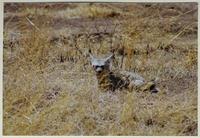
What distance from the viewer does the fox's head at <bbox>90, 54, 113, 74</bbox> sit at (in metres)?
1.95

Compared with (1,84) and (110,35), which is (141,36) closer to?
(110,35)

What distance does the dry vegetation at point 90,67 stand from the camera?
191 cm

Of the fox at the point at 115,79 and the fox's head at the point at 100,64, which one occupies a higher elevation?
the fox's head at the point at 100,64

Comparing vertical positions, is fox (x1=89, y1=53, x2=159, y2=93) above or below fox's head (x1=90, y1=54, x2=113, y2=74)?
below

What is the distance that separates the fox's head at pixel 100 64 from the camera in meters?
1.95

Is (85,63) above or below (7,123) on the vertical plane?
above

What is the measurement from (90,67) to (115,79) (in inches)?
4.4

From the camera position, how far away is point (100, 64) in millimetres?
1945

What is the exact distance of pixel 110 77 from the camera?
6.52 ft

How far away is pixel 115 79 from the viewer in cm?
197

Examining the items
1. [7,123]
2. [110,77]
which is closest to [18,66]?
[7,123]

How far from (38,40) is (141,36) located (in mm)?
417

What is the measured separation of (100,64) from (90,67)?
5cm

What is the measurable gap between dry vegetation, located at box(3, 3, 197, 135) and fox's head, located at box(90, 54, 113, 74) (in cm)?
2
